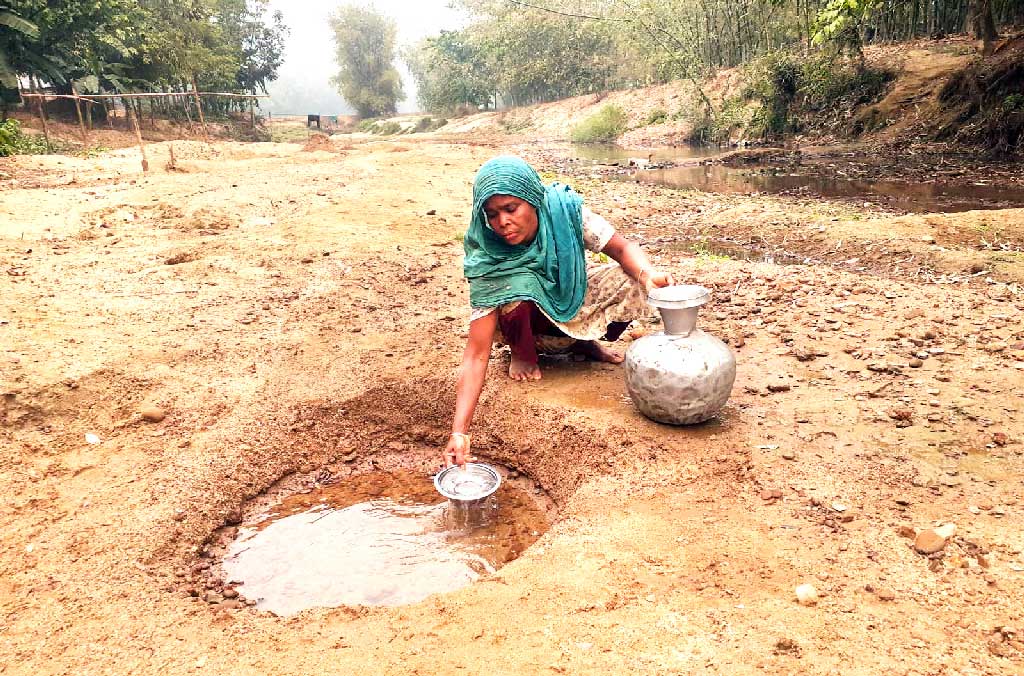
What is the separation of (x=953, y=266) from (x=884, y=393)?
2482mm

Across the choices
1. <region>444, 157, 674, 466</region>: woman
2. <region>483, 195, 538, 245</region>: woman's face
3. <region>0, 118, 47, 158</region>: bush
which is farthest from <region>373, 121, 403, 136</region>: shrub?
<region>483, 195, 538, 245</region>: woman's face

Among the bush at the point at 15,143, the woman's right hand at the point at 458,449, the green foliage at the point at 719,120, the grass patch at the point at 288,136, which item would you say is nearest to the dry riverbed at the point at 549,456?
the woman's right hand at the point at 458,449

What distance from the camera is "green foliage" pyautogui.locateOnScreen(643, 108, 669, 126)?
23500 millimetres

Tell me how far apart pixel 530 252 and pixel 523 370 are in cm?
71

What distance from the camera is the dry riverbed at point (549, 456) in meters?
1.90

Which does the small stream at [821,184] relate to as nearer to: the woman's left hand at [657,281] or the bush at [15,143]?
the woman's left hand at [657,281]

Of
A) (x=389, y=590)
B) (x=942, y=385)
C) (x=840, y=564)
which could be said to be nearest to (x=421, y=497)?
(x=389, y=590)

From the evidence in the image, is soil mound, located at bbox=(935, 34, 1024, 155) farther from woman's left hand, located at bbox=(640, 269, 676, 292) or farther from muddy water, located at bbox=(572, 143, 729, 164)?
woman's left hand, located at bbox=(640, 269, 676, 292)

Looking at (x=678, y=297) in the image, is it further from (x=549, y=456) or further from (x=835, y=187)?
(x=835, y=187)

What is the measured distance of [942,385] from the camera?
3156 mm

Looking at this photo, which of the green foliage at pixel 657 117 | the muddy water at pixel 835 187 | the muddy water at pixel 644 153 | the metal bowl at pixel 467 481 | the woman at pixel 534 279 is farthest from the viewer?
the green foliage at pixel 657 117

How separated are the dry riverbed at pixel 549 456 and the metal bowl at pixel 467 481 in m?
0.35

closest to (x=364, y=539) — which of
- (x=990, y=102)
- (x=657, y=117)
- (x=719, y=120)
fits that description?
(x=990, y=102)

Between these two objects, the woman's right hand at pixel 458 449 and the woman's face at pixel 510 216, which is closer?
the woman's right hand at pixel 458 449
